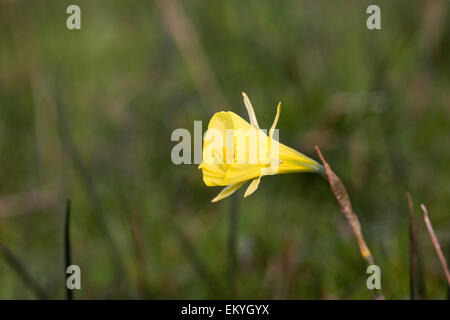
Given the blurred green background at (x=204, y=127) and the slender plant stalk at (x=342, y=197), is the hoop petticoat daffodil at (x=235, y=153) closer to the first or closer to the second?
the slender plant stalk at (x=342, y=197)

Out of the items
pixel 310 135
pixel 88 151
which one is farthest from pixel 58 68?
pixel 310 135

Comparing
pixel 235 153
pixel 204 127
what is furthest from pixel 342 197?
pixel 204 127

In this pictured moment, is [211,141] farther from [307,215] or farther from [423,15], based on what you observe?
[423,15]

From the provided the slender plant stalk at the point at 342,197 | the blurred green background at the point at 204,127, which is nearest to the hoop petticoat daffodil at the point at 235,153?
the slender plant stalk at the point at 342,197

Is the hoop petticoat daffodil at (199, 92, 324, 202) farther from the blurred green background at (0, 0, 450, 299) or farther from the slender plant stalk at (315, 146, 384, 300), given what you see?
the blurred green background at (0, 0, 450, 299)

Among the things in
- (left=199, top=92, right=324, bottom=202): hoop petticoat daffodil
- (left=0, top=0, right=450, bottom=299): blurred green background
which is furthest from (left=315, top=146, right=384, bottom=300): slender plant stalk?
(left=0, top=0, right=450, bottom=299): blurred green background

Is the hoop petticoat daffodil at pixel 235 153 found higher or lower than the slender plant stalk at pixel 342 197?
higher
